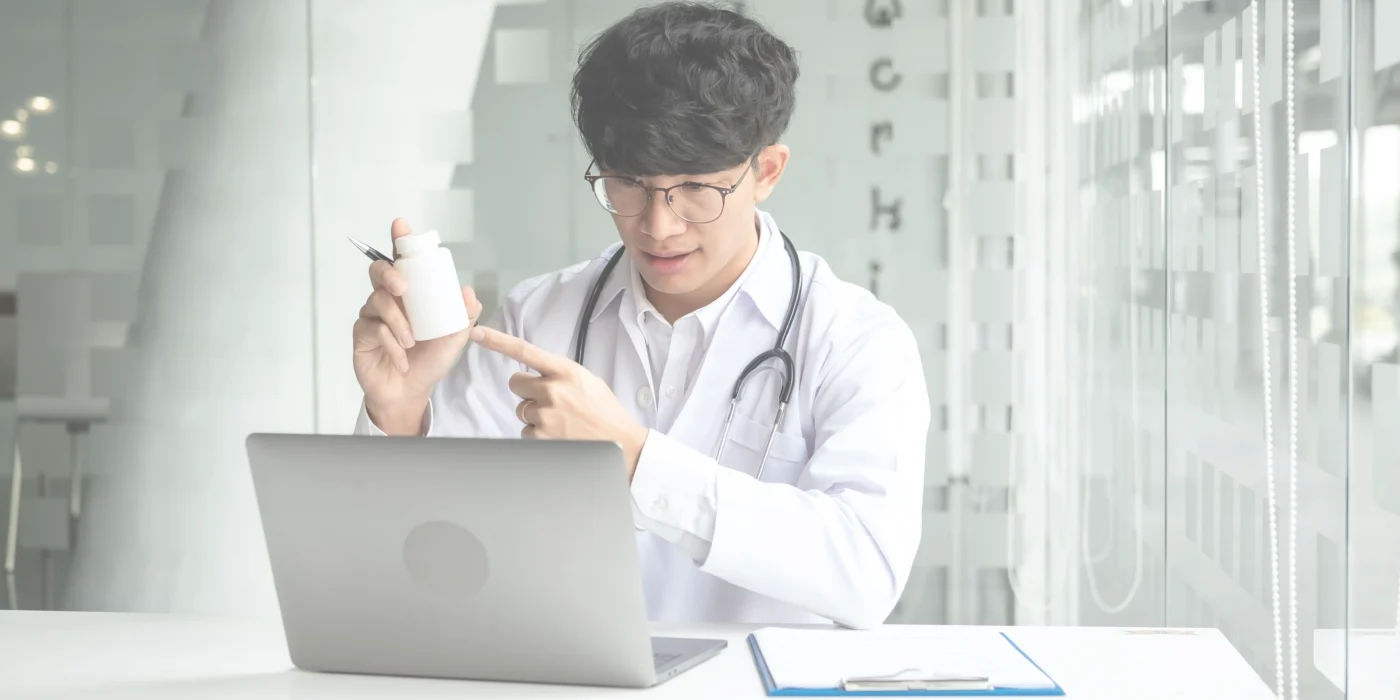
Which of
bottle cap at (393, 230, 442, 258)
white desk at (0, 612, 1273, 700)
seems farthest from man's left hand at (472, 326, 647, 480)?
white desk at (0, 612, 1273, 700)

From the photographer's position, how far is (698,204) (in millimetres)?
1684

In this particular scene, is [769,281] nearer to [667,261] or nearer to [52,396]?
[667,261]

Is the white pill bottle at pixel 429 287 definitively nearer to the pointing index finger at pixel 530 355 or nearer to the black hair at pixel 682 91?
the pointing index finger at pixel 530 355

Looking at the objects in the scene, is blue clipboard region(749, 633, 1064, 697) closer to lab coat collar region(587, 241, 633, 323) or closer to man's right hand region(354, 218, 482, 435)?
man's right hand region(354, 218, 482, 435)

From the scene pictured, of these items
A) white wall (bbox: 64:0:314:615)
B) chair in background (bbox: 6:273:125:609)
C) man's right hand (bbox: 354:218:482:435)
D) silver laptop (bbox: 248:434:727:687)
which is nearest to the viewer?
silver laptop (bbox: 248:434:727:687)

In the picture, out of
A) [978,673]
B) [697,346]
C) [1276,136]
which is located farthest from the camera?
[697,346]

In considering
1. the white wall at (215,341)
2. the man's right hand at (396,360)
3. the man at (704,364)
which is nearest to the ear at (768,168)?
the man at (704,364)

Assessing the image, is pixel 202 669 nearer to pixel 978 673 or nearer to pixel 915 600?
pixel 978 673

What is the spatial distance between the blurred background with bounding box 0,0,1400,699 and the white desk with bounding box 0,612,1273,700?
98cm

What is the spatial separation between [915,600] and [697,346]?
4.78 ft

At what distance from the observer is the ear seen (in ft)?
5.90

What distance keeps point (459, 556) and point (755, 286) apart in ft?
2.73

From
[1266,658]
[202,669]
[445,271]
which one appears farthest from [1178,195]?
[202,669]

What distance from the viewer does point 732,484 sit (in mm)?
1429
